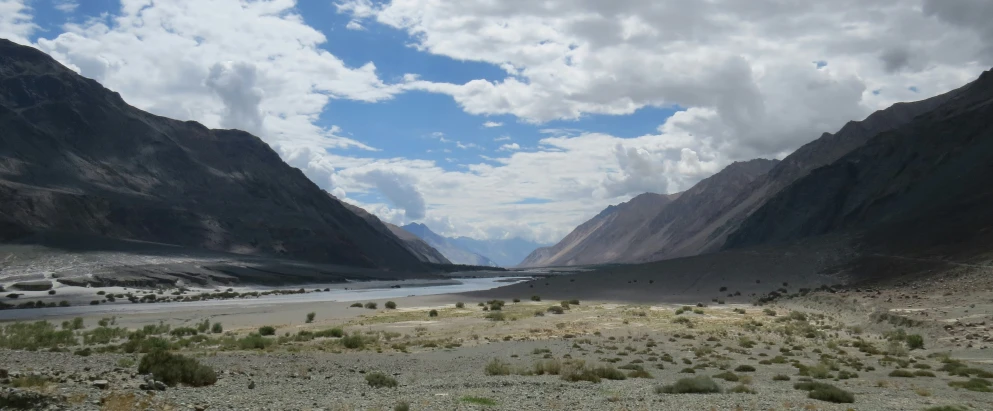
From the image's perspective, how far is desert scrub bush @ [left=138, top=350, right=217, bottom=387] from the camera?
54.1 feet

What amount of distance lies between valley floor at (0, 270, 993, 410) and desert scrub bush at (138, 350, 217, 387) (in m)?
0.43

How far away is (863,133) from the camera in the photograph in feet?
520

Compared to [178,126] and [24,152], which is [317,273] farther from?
[178,126]

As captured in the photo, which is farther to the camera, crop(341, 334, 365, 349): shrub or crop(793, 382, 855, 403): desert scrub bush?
→ crop(341, 334, 365, 349): shrub

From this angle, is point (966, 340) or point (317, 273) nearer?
point (966, 340)

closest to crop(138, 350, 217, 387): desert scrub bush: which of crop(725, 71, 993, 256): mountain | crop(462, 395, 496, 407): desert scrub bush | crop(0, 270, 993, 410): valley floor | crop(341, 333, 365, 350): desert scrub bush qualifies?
crop(0, 270, 993, 410): valley floor

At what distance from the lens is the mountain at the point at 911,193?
63750mm

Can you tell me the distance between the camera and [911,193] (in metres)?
86.4

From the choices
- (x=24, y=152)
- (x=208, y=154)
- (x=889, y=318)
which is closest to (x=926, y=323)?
(x=889, y=318)

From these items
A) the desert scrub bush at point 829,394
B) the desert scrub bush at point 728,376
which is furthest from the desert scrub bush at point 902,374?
the desert scrub bush at point 829,394

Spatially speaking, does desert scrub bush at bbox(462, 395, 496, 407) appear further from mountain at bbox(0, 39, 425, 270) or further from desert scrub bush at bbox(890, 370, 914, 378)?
mountain at bbox(0, 39, 425, 270)

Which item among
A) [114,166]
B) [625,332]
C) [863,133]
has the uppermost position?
[863,133]

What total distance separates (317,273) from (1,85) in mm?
73298

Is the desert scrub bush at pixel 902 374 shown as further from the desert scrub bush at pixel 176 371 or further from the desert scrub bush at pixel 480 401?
the desert scrub bush at pixel 176 371
